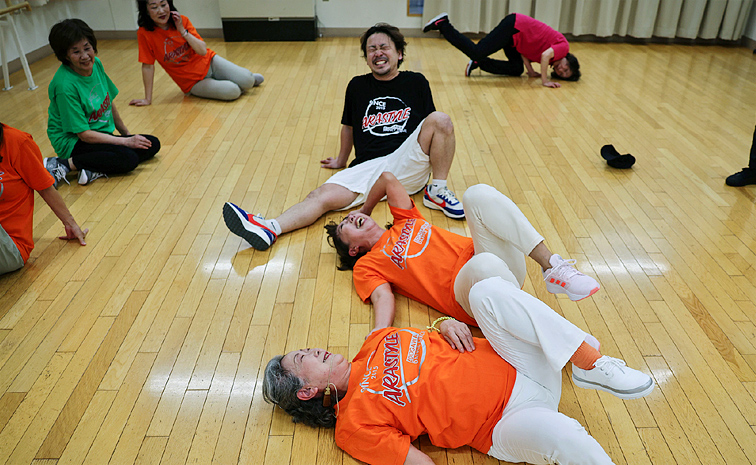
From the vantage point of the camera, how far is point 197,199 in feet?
10.1

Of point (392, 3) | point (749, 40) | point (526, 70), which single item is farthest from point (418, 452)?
point (749, 40)

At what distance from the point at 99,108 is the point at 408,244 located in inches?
91.5

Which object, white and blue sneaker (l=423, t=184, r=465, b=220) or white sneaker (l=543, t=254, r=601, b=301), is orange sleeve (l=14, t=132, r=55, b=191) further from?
white sneaker (l=543, t=254, r=601, b=301)

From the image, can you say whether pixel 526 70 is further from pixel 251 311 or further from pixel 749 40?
pixel 251 311

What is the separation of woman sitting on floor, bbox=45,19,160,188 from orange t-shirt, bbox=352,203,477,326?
198cm

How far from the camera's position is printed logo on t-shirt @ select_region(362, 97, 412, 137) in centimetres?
310

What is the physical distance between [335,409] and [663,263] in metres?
1.70

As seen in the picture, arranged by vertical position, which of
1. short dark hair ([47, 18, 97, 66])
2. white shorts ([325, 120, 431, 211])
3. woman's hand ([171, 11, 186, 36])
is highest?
short dark hair ([47, 18, 97, 66])

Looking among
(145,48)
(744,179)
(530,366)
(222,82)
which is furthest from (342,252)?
(145,48)

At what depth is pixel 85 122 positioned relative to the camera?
321 cm

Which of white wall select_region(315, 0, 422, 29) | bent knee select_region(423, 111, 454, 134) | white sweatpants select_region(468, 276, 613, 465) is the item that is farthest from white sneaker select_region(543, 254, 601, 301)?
white wall select_region(315, 0, 422, 29)

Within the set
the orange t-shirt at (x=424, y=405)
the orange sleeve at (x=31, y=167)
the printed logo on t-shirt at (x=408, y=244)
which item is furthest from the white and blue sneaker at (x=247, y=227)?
the orange t-shirt at (x=424, y=405)

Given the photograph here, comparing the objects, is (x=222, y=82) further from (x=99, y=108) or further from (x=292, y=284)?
(x=292, y=284)

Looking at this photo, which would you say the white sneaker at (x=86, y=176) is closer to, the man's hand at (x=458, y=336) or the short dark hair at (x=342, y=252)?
the short dark hair at (x=342, y=252)
